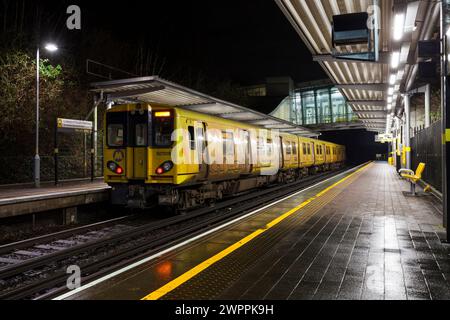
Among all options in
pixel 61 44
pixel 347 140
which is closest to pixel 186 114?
pixel 61 44

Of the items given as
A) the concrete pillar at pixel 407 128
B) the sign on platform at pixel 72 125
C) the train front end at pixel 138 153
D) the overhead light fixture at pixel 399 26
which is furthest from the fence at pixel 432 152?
the sign on platform at pixel 72 125

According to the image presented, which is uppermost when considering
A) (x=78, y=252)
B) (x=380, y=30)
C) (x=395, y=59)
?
(x=380, y=30)

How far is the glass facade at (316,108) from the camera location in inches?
2007

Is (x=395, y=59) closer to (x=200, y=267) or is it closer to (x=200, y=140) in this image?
(x=200, y=140)

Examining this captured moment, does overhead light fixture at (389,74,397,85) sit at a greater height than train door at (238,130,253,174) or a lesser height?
greater

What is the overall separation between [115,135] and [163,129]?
59.0 inches

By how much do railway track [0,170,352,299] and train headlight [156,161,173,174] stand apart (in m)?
1.21

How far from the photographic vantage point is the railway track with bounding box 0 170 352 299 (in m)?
4.78

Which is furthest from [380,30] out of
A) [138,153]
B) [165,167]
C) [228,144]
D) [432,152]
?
[138,153]

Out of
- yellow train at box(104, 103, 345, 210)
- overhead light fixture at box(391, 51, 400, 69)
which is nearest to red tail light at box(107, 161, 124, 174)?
yellow train at box(104, 103, 345, 210)

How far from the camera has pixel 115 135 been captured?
9938 mm

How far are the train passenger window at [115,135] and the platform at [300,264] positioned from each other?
409cm

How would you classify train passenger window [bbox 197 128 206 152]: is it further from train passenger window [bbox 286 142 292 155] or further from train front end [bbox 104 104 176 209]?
train passenger window [bbox 286 142 292 155]
